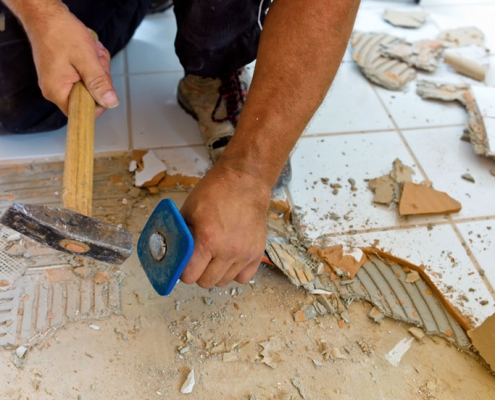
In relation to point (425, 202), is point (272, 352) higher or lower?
lower

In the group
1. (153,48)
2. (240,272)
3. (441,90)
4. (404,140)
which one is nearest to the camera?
(240,272)

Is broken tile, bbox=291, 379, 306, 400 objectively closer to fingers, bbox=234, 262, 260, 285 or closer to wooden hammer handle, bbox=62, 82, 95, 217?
fingers, bbox=234, 262, 260, 285

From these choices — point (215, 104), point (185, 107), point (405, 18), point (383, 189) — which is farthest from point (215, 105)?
point (405, 18)

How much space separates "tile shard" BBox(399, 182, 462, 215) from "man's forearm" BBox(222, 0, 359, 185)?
51 centimetres

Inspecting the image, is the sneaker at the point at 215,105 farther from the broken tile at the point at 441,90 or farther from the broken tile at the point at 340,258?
the broken tile at the point at 441,90

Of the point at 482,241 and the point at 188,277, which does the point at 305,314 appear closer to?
the point at 188,277

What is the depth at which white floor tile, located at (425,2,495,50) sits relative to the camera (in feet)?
6.15

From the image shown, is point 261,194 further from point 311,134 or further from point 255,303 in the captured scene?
point 311,134

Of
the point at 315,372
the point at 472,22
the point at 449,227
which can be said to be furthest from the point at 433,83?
the point at 315,372

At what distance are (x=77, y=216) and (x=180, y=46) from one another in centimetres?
65

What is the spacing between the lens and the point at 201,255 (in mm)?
770

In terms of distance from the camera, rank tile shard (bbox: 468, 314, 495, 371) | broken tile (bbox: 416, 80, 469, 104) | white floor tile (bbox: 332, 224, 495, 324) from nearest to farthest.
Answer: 1. tile shard (bbox: 468, 314, 495, 371)
2. white floor tile (bbox: 332, 224, 495, 324)
3. broken tile (bbox: 416, 80, 469, 104)

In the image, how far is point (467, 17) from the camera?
1933 millimetres

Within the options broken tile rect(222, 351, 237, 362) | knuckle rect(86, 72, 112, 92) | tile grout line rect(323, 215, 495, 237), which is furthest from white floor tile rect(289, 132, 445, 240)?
knuckle rect(86, 72, 112, 92)
